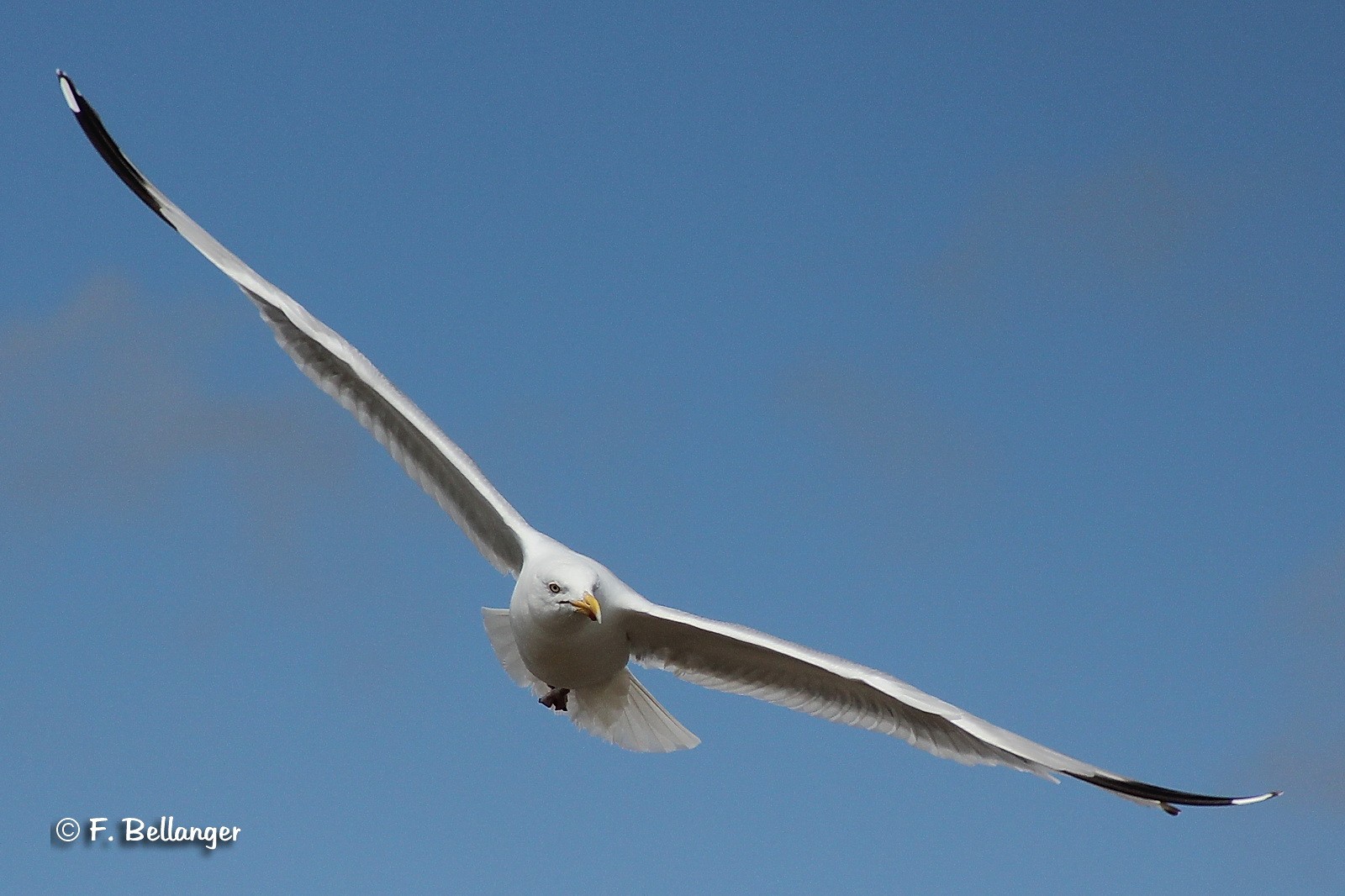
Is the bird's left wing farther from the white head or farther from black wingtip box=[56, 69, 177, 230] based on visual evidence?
black wingtip box=[56, 69, 177, 230]

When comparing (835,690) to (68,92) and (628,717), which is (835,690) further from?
(68,92)

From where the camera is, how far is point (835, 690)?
1070 centimetres

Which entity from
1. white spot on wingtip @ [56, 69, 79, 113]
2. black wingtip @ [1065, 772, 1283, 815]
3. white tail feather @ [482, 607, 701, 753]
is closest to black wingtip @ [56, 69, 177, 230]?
white spot on wingtip @ [56, 69, 79, 113]

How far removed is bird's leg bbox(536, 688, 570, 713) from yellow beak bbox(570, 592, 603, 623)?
1.19 meters

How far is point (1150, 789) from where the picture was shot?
30.4 feet

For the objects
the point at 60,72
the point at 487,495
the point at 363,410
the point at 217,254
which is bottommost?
the point at 487,495

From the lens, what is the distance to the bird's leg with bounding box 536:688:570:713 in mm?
11117

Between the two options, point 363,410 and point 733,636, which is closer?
point 733,636

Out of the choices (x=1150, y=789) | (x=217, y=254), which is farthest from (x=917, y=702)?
(x=217, y=254)

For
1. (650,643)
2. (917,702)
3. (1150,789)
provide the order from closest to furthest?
(1150,789)
(917,702)
(650,643)

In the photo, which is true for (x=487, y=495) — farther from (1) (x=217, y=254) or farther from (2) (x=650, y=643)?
(1) (x=217, y=254)

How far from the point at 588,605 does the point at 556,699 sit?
4.50 feet

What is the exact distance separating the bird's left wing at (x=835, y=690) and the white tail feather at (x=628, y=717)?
0.90 ft

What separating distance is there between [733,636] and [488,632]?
182 cm
